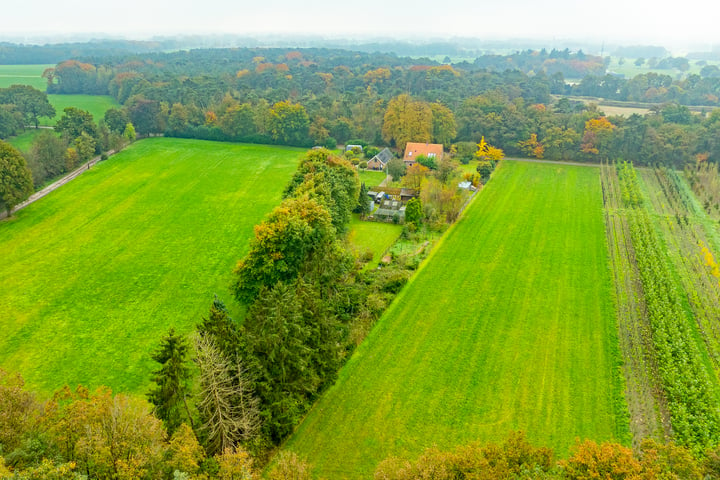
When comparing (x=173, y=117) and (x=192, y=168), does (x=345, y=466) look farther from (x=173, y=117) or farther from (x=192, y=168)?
(x=173, y=117)

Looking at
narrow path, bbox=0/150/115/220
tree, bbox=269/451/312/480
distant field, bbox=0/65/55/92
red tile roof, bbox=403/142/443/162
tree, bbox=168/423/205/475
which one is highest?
distant field, bbox=0/65/55/92

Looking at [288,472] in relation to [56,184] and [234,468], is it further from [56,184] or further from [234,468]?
[56,184]

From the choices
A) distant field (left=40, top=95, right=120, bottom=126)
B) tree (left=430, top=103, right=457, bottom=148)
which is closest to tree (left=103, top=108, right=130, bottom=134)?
distant field (left=40, top=95, right=120, bottom=126)

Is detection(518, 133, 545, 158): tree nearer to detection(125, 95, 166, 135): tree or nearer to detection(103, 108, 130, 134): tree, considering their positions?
detection(125, 95, 166, 135): tree

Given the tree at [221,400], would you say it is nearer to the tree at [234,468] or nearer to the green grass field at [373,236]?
the tree at [234,468]

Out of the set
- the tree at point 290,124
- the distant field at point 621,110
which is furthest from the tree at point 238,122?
the distant field at point 621,110

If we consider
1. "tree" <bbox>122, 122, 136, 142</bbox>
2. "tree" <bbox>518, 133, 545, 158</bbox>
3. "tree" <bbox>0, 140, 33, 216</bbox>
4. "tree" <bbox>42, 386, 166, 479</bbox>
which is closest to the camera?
"tree" <bbox>42, 386, 166, 479</bbox>
